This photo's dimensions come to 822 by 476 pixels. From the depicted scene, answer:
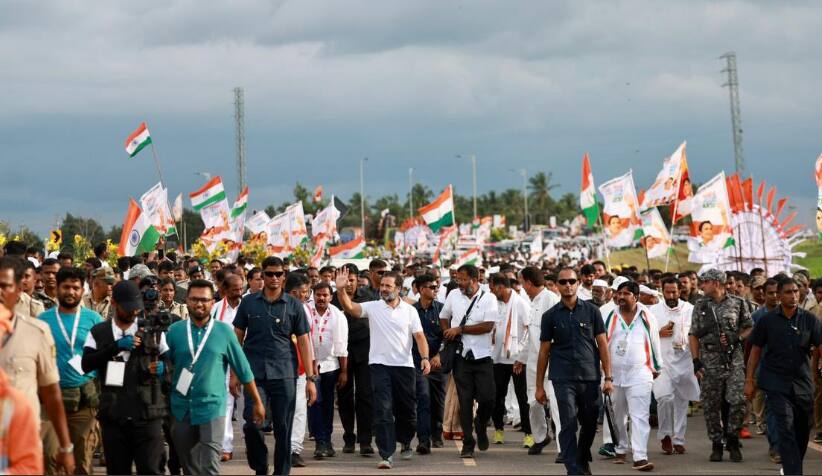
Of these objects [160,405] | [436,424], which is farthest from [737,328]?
[160,405]

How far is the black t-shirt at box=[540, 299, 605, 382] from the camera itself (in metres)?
11.7

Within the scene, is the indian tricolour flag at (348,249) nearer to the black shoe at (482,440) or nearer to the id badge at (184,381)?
the black shoe at (482,440)

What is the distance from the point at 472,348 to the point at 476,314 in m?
0.37

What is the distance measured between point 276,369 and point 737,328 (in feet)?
17.0

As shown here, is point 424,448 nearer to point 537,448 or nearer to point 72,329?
point 537,448

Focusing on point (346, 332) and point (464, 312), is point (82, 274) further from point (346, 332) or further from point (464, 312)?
point (464, 312)

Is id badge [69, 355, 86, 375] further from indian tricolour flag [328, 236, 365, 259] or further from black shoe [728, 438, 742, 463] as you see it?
indian tricolour flag [328, 236, 365, 259]

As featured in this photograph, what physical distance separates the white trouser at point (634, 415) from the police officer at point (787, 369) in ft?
5.11

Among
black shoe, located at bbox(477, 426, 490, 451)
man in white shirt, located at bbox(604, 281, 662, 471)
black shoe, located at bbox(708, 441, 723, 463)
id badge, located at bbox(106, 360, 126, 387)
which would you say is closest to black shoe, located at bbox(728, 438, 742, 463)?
black shoe, located at bbox(708, 441, 723, 463)

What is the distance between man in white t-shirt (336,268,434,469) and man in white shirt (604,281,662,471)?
6.47 feet

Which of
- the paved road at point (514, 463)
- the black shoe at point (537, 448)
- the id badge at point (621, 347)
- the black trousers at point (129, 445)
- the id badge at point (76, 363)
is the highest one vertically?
the id badge at point (621, 347)

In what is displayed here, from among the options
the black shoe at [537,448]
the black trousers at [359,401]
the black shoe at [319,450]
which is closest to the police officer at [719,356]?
the black shoe at [537,448]

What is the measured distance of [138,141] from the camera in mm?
28094

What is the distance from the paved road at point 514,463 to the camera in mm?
12414
